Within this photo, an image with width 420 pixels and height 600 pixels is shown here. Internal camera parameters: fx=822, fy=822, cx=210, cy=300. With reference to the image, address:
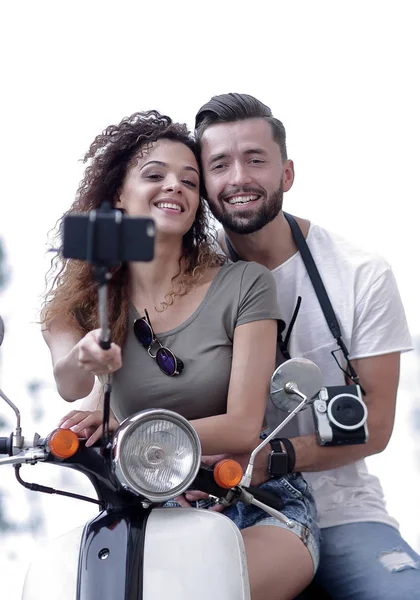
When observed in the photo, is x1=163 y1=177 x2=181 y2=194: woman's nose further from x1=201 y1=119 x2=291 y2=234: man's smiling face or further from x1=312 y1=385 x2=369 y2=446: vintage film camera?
x1=312 y1=385 x2=369 y2=446: vintage film camera

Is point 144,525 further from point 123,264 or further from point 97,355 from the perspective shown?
point 123,264

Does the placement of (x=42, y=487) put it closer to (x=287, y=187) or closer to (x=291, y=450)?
(x=291, y=450)

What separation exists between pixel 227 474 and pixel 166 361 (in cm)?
41

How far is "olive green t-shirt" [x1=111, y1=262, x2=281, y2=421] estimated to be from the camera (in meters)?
1.56

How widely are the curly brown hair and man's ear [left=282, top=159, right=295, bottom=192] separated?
0.26 metres

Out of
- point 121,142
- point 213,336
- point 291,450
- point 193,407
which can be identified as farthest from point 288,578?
point 121,142

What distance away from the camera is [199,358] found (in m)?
1.57

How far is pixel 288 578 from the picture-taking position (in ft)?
4.42

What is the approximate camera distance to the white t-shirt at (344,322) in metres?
1.85

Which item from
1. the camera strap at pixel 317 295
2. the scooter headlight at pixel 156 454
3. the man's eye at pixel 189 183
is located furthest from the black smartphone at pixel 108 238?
the man's eye at pixel 189 183

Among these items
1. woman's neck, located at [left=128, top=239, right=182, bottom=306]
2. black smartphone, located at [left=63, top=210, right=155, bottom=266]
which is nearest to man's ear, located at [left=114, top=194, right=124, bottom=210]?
woman's neck, located at [left=128, top=239, right=182, bottom=306]

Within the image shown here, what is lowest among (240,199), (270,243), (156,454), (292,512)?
(292,512)

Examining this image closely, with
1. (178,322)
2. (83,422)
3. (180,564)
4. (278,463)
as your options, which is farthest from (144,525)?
(178,322)

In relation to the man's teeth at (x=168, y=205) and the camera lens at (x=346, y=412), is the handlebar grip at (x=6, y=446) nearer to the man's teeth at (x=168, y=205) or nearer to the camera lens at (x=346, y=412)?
the camera lens at (x=346, y=412)
